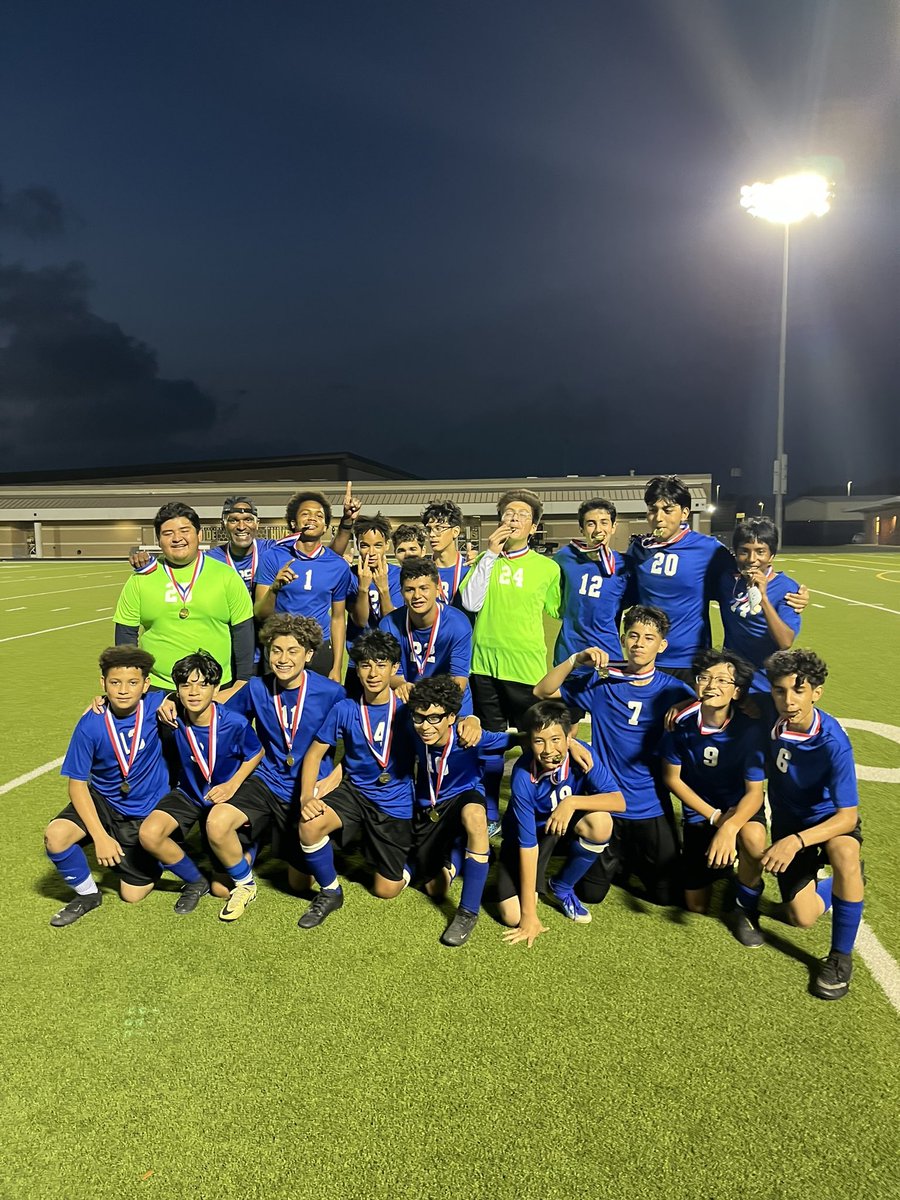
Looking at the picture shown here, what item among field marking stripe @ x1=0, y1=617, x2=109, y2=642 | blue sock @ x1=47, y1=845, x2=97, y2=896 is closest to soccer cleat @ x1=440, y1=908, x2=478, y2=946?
blue sock @ x1=47, y1=845, x2=97, y2=896

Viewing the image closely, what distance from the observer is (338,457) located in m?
63.0

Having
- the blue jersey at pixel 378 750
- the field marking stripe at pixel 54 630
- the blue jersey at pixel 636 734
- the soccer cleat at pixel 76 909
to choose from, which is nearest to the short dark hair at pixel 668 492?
the blue jersey at pixel 636 734

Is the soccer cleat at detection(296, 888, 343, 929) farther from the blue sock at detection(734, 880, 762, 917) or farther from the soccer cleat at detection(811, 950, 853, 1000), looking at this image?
the soccer cleat at detection(811, 950, 853, 1000)

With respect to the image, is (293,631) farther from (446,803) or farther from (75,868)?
(75,868)

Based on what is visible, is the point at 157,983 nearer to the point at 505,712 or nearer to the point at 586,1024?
the point at 586,1024

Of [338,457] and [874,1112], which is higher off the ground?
[338,457]

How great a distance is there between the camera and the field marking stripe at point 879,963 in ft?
9.47

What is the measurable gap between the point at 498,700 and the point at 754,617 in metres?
1.73

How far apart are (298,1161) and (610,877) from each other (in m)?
2.00

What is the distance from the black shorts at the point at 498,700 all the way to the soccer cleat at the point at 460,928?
1.41 metres

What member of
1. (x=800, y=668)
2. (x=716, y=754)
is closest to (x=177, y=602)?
(x=716, y=754)

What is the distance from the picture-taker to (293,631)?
146 inches

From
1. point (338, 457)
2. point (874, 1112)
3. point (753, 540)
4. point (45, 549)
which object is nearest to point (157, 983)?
point (874, 1112)

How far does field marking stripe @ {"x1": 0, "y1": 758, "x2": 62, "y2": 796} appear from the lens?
539 centimetres
